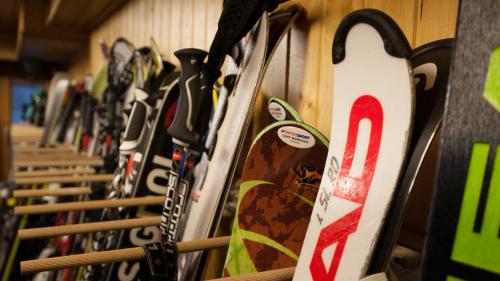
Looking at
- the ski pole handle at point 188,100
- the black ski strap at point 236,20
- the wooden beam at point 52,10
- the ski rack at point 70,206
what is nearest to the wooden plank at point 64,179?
the ski rack at point 70,206

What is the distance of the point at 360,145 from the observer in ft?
2.07

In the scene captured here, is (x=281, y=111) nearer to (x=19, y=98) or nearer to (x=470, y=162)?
(x=470, y=162)

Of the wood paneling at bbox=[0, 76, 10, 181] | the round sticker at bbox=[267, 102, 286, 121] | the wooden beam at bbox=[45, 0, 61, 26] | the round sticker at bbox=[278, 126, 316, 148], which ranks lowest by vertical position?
the wood paneling at bbox=[0, 76, 10, 181]

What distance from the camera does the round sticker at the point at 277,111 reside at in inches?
36.4

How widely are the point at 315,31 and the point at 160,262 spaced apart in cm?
66

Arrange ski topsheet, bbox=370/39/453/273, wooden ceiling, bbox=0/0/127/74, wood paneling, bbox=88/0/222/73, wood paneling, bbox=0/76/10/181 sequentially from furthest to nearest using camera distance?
1. wood paneling, bbox=0/76/10/181
2. wooden ceiling, bbox=0/0/127/74
3. wood paneling, bbox=88/0/222/73
4. ski topsheet, bbox=370/39/453/273

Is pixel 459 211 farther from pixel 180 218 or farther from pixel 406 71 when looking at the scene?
pixel 180 218

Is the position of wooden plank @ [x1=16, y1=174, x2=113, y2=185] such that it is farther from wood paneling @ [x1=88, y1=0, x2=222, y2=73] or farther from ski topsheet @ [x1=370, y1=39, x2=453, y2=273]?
ski topsheet @ [x1=370, y1=39, x2=453, y2=273]

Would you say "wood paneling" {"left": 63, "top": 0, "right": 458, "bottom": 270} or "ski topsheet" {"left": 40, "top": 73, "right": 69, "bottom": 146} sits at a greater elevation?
"wood paneling" {"left": 63, "top": 0, "right": 458, "bottom": 270}

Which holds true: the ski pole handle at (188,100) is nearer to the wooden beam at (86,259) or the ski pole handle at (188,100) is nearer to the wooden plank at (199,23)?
the wooden beam at (86,259)

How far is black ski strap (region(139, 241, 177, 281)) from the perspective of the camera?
2.53 ft

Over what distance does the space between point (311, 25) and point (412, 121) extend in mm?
558

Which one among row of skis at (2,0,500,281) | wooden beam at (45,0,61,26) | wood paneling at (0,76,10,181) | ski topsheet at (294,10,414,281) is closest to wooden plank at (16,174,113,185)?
row of skis at (2,0,500,281)

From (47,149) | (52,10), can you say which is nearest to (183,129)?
(47,149)
